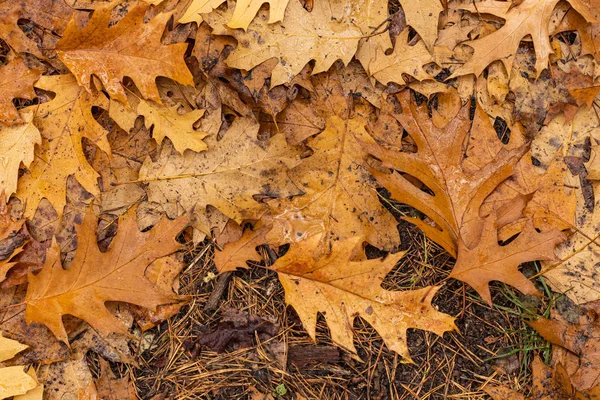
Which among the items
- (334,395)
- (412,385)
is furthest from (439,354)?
(334,395)

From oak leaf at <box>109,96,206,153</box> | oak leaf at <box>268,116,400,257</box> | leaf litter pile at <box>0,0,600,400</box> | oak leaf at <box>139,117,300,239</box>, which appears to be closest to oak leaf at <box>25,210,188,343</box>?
leaf litter pile at <box>0,0,600,400</box>

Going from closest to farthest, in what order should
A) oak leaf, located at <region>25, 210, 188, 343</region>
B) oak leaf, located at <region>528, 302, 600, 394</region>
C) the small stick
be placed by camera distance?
oak leaf, located at <region>528, 302, 600, 394</region> → oak leaf, located at <region>25, 210, 188, 343</region> → the small stick

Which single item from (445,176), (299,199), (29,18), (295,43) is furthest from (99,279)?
(445,176)

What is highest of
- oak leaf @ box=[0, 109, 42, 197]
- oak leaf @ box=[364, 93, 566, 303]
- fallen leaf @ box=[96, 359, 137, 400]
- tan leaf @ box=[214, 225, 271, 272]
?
oak leaf @ box=[364, 93, 566, 303]

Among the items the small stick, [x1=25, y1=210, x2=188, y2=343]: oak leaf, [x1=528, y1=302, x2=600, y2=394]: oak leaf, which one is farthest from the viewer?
the small stick

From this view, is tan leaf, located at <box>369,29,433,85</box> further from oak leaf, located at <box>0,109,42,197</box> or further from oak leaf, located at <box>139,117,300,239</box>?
oak leaf, located at <box>0,109,42,197</box>

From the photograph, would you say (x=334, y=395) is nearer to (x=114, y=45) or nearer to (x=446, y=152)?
(x=446, y=152)

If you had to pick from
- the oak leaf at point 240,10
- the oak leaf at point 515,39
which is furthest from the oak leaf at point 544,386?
the oak leaf at point 240,10
